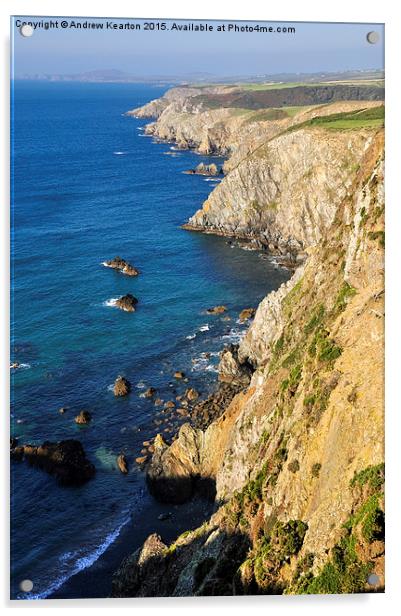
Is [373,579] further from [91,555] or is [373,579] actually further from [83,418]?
[83,418]

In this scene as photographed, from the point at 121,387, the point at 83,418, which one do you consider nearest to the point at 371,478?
the point at 83,418

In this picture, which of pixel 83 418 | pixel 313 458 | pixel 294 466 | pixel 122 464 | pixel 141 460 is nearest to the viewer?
pixel 313 458

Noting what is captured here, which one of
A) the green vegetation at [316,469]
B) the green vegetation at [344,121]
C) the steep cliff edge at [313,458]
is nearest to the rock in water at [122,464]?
the steep cliff edge at [313,458]

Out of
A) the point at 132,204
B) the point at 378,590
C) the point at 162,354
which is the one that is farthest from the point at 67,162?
the point at 378,590

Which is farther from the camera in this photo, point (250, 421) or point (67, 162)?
point (67, 162)

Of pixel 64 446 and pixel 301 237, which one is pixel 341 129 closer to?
pixel 301 237

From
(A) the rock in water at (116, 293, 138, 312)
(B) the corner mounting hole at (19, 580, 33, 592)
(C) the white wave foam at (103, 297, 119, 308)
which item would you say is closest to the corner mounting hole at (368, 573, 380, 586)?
(B) the corner mounting hole at (19, 580, 33, 592)

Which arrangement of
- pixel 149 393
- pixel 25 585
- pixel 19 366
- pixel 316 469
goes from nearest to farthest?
pixel 25 585 < pixel 316 469 < pixel 19 366 < pixel 149 393
